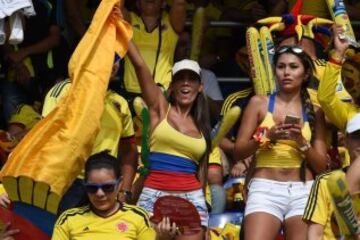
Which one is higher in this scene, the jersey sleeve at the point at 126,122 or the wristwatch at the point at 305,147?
the jersey sleeve at the point at 126,122

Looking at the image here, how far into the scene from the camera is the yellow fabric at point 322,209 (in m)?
7.56

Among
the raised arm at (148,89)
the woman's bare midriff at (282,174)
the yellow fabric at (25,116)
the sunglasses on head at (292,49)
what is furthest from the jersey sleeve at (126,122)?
the yellow fabric at (25,116)

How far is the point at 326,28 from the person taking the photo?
9984 millimetres

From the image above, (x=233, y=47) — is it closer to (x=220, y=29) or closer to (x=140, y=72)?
(x=220, y=29)

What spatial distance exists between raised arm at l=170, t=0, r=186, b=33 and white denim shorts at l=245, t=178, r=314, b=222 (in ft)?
7.42

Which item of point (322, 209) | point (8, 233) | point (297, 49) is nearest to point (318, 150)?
point (297, 49)

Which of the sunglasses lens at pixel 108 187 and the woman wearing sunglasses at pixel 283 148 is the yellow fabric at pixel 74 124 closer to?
the sunglasses lens at pixel 108 187

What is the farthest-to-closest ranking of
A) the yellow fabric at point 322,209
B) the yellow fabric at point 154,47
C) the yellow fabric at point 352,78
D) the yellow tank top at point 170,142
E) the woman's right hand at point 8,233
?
the yellow fabric at point 352,78, the yellow fabric at point 154,47, the yellow tank top at point 170,142, the woman's right hand at point 8,233, the yellow fabric at point 322,209

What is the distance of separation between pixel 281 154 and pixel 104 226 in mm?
1326

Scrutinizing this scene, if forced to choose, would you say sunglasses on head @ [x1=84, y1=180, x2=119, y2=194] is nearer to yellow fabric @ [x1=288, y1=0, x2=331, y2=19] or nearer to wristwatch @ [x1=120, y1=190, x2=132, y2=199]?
wristwatch @ [x1=120, y1=190, x2=132, y2=199]

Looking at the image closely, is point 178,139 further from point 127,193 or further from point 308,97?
point 308,97

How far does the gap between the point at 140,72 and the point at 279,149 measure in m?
1.08

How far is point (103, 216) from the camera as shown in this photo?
8.23 meters

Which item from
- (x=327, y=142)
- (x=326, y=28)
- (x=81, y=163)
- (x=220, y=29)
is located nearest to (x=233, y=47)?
(x=220, y=29)
